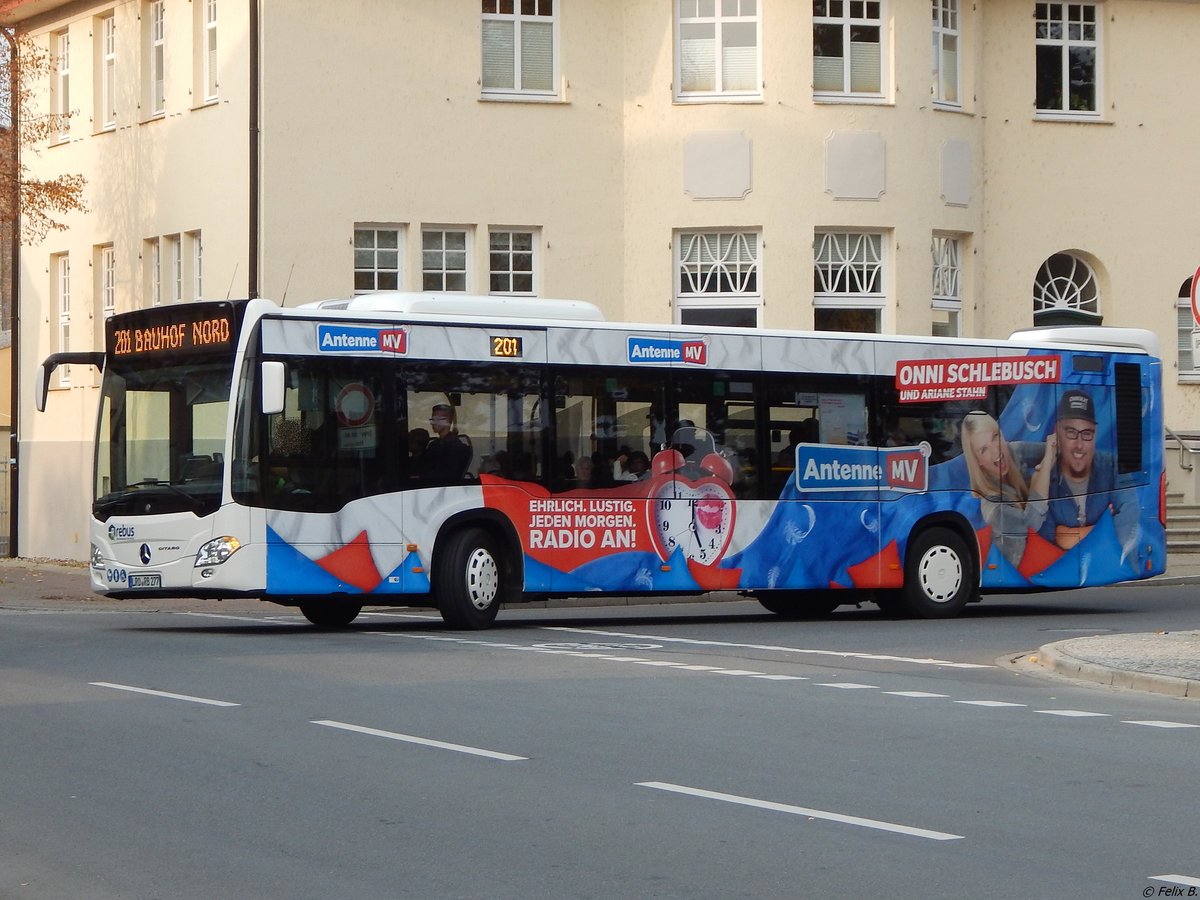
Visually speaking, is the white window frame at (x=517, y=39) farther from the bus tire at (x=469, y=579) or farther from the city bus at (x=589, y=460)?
the bus tire at (x=469, y=579)

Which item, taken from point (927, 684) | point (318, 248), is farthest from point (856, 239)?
point (927, 684)

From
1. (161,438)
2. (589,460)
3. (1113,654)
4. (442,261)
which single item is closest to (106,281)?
(442,261)

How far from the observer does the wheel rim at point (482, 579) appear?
19016mm

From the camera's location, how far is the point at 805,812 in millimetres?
8641

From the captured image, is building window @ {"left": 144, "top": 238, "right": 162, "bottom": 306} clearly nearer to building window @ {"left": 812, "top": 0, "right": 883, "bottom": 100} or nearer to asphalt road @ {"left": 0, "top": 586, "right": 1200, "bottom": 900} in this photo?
building window @ {"left": 812, "top": 0, "right": 883, "bottom": 100}

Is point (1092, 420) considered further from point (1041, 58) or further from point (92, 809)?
point (92, 809)

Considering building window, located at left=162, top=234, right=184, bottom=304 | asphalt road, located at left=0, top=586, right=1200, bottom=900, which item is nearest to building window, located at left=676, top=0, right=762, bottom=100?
building window, located at left=162, top=234, right=184, bottom=304

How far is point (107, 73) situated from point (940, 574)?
61.6 feet

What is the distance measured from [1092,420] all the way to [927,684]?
893 cm

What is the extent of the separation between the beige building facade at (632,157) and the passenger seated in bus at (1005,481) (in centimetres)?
828

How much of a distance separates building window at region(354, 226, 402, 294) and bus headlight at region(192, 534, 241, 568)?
40.1 ft

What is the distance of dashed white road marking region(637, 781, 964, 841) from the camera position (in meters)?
8.12

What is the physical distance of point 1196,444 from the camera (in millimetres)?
33781

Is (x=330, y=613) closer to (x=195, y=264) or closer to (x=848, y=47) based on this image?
(x=195, y=264)
